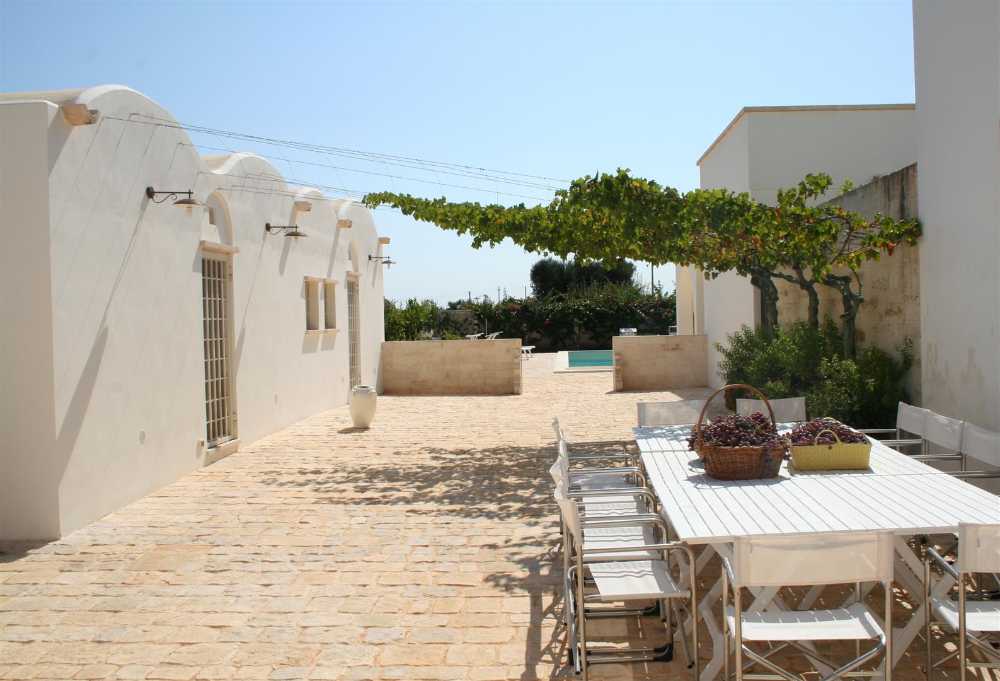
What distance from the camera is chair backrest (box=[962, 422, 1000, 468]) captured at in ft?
16.0

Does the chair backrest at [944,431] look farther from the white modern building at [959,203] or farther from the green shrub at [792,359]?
the green shrub at [792,359]

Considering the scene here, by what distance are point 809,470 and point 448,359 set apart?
1299 cm

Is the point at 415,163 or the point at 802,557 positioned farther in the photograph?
the point at 415,163

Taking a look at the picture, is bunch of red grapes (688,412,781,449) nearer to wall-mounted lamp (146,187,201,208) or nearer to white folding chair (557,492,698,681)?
white folding chair (557,492,698,681)

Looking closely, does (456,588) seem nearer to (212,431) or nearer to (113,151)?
(113,151)

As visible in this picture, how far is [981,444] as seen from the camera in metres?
5.05

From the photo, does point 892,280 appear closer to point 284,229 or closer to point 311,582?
point 311,582

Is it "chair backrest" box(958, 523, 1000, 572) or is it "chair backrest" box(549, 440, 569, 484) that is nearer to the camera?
"chair backrest" box(958, 523, 1000, 572)

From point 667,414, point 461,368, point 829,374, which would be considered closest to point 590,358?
point 461,368

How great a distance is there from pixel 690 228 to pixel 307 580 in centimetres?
509

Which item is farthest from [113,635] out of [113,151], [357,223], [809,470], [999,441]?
[357,223]

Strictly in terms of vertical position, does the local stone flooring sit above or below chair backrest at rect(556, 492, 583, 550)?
below

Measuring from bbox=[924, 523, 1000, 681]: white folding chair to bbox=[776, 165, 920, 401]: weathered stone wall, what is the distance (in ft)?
17.0

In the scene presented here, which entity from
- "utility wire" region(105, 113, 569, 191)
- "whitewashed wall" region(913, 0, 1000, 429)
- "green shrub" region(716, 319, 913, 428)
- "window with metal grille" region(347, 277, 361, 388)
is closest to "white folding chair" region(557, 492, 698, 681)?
"whitewashed wall" region(913, 0, 1000, 429)
